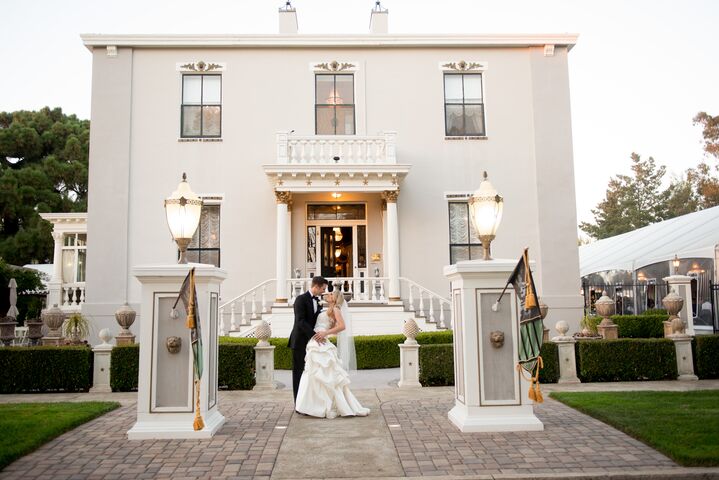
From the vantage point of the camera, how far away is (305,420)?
25.6ft

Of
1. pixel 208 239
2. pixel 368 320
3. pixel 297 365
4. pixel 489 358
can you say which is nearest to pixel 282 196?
pixel 208 239

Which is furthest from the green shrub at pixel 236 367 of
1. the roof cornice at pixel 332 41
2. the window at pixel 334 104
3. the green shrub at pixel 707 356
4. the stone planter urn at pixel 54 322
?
the roof cornice at pixel 332 41

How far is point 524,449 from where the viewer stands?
6.17 metres

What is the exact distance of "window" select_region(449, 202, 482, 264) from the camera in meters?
19.1

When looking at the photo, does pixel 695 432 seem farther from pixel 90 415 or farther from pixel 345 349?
pixel 90 415

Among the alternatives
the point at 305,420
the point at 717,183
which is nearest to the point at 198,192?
the point at 305,420

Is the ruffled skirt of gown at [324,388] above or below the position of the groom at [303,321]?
below

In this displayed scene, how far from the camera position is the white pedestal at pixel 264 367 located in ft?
36.7

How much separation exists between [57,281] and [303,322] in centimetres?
1559

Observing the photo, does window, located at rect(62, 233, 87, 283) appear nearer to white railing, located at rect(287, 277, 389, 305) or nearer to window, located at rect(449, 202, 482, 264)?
white railing, located at rect(287, 277, 389, 305)

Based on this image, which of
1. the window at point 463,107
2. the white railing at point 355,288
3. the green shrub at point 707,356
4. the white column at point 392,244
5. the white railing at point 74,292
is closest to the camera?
the green shrub at point 707,356

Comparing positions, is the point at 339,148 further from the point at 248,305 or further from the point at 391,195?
the point at 248,305

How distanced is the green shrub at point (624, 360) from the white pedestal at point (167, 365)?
282 inches

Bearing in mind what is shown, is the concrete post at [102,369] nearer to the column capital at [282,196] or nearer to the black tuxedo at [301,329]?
the black tuxedo at [301,329]
